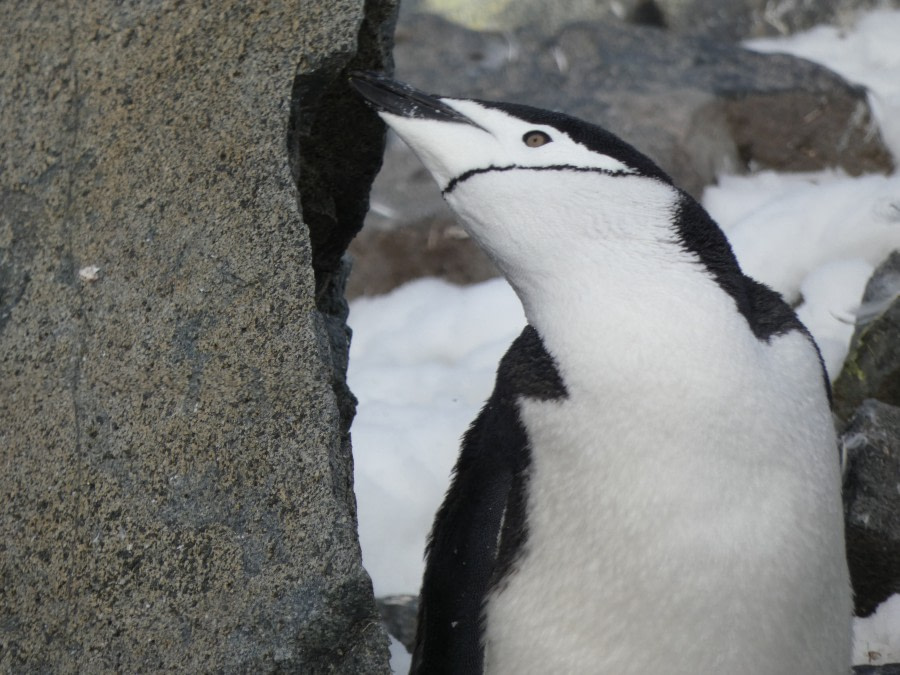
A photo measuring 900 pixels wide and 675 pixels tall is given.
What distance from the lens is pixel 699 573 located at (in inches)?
66.6

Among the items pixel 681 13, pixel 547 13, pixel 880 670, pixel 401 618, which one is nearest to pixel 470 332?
pixel 401 618

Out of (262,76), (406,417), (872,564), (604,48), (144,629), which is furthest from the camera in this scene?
(604,48)

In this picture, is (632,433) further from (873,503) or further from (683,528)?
(873,503)

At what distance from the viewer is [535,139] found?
178 centimetres

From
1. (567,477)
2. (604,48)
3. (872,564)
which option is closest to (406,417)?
(872,564)

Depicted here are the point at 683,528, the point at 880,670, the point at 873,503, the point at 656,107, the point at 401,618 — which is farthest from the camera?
the point at 656,107

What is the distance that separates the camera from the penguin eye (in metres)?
1.78

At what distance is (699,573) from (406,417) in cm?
177

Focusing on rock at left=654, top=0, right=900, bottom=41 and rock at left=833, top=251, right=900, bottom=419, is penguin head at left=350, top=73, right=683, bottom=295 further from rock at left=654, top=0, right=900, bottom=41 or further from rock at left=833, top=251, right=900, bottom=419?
rock at left=654, top=0, right=900, bottom=41

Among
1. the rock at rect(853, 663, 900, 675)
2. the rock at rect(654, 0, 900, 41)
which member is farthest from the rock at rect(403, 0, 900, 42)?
the rock at rect(853, 663, 900, 675)

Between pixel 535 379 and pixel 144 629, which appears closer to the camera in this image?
pixel 144 629

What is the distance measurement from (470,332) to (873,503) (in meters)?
1.89

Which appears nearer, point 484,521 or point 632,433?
point 632,433

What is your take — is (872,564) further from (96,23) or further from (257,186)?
(96,23)
